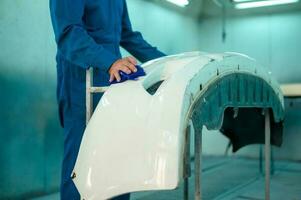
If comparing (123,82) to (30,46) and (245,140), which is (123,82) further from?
(30,46)


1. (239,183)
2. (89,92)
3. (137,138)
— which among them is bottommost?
(239,183)

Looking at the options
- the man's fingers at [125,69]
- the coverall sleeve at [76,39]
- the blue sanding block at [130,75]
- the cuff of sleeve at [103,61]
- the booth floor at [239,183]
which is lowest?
the booth floor at [239,183]

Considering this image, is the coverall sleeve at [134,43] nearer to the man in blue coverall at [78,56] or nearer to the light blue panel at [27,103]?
the man in blue coverall at [78,56]

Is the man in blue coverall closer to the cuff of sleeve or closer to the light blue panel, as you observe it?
the cuff of sleeve

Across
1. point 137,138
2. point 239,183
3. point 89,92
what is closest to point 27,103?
point 89,92

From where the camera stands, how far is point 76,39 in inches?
41.8

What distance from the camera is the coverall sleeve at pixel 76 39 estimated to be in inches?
40.6

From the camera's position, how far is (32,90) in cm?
237

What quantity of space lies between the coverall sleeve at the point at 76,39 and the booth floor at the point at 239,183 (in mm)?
1194

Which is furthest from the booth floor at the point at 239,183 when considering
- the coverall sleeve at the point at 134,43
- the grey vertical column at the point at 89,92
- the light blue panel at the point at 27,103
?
the grey vertical column at the point at 89,92

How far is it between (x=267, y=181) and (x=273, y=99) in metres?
0.52

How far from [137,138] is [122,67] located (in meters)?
0.21

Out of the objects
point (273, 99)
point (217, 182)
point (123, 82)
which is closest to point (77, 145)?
point (123, 82)

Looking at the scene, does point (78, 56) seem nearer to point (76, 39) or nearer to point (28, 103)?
point (76, 39)
